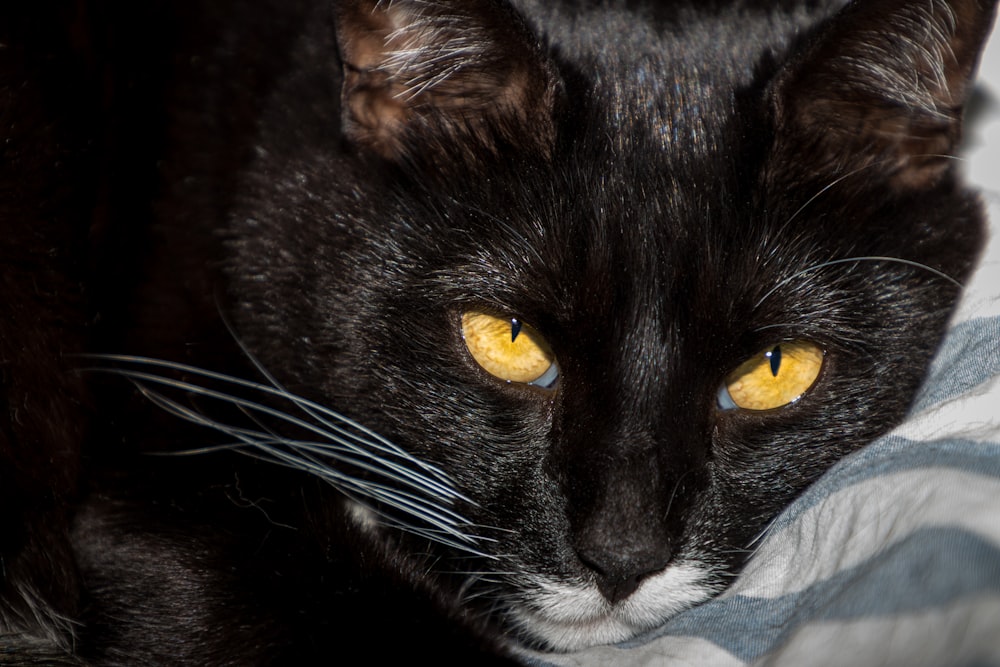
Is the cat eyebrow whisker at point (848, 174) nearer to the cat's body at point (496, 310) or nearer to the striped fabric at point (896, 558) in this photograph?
the cat's body at point (496, 310)

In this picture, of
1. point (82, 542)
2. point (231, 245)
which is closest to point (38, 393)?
point (82, 542)

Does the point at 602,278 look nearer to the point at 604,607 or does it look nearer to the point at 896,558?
the point at 604,607

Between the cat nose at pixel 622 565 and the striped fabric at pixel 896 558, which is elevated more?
the striped fabric at pixel 896 558

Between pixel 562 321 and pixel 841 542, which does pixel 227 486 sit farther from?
pixel 841 542

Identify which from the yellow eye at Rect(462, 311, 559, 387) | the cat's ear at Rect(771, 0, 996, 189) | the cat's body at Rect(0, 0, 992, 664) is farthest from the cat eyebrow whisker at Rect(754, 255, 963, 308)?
the yellow eye at Rect(462, 311, 559, 387)

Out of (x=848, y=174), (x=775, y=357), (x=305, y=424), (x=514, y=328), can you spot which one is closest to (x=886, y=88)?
(x=848, y=174)

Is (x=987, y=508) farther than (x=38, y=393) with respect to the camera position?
No

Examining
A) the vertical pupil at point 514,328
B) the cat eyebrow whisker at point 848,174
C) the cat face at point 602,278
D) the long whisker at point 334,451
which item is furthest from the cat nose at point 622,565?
the cat eyebrow whisker at point 848,174
